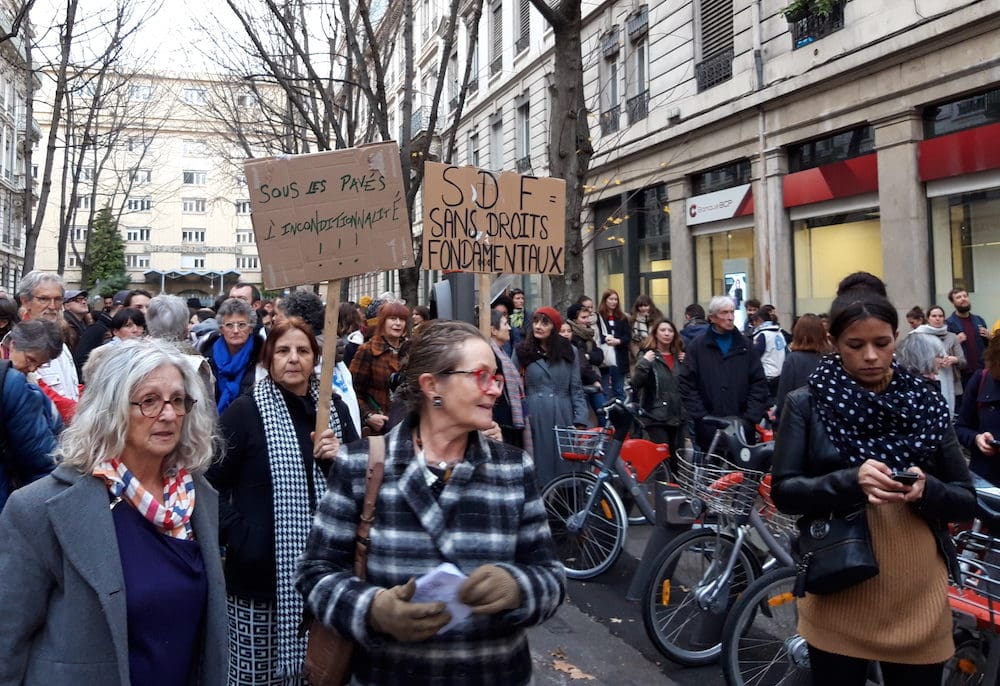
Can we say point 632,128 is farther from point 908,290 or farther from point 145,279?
point 145,279

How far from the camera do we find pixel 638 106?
64.5 feet

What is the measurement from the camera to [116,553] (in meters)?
2.14

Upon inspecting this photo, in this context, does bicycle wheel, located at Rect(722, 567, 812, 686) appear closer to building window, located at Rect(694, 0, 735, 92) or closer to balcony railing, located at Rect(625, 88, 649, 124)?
building window, located at Rect(694, 0, 735, 92)

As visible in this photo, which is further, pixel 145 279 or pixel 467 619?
pixel 145 279

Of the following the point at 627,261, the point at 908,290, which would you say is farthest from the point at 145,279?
the point at 908,290

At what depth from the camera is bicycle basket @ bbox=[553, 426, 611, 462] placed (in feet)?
20.2

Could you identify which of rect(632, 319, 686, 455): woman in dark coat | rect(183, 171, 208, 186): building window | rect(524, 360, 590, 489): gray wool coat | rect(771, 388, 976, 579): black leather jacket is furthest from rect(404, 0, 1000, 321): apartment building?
rect(183, 171, 208, 186): building window

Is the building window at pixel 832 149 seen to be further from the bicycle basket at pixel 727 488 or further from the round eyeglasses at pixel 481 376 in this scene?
the round eyeglasses at pixel 481 376

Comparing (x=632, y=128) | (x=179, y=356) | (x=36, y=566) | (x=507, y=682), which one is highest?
(x=632, y=128)

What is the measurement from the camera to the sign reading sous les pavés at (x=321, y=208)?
4.00 meters

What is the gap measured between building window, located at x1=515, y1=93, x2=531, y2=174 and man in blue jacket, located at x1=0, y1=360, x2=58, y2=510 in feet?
71.9

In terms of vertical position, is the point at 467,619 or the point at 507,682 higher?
the point at 467,619

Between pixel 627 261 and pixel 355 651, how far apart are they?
19.2m

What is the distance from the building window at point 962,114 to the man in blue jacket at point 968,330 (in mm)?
2532
